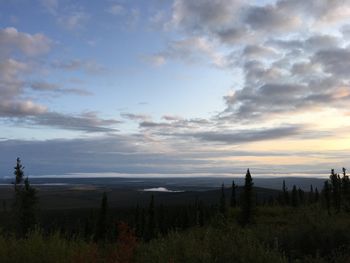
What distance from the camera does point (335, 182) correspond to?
7644 cm

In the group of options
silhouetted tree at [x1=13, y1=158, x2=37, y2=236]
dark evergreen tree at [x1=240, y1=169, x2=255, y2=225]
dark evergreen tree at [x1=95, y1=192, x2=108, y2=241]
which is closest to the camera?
dark evergreen tree at [x1=240, y1=169, x2=255, y2=225]

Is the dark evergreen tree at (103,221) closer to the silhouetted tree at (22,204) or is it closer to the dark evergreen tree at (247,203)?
the silhouetted tree at (22,204)

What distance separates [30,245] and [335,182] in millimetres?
75358

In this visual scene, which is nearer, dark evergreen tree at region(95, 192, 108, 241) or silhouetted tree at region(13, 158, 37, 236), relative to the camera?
silhouetted tree at region(13, 158, 37, 236)

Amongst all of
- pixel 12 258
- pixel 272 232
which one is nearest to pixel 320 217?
pixel 272 232

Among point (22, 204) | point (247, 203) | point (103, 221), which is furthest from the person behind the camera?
point (103, 221)

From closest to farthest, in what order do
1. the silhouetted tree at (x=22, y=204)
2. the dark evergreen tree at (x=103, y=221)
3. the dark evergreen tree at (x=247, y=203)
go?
the dark evergreen tree at (x=247, y=203)
the silhouetted tree at (x=22, y=204)
the dark evergreen tree at (x=103, y=221)

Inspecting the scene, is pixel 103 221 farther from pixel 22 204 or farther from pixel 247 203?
pixel 247 203

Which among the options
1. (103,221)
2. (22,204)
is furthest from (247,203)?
(103,221)

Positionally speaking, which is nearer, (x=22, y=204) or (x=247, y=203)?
(x=247, y=203)

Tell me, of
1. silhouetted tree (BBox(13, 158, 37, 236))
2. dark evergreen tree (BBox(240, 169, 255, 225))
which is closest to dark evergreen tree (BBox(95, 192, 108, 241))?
silhouetted tree (BBox(13, 158, 37, 236))

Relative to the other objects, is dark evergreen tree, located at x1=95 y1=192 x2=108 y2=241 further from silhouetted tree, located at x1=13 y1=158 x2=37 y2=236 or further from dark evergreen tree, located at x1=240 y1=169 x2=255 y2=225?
dark evergreen tree, located at x1=240 y1=169 x2=255 y2=225

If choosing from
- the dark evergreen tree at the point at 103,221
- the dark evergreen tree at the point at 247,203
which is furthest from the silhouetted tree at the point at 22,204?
the dark evergreen tree at the point at 247,203

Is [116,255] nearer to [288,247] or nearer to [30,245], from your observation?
[30,245]
